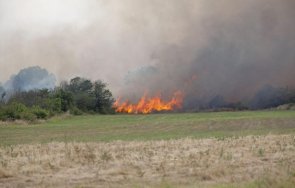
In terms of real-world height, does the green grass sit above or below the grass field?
above

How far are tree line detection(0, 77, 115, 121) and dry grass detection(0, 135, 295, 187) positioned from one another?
54.8 metres

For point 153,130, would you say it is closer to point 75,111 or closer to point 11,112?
point 11,112

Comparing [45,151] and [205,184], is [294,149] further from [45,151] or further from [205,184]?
[45,151]

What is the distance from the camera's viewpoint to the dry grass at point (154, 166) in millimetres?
18344

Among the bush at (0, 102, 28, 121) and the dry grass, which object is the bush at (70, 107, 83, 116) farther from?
the dry grass

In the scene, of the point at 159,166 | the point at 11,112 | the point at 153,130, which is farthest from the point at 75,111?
the point at 159,166

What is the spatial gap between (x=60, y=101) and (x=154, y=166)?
297 ft

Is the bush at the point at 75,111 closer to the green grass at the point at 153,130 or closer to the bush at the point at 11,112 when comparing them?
the bush at the point at 11,112

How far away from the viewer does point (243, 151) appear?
87.0 ft

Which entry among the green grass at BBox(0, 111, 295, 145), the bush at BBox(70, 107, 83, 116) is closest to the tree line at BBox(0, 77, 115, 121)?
the bush at BBox(70, 107, 83, 116)

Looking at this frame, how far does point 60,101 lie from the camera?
10981cm

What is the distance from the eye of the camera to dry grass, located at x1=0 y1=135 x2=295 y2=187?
18344mm

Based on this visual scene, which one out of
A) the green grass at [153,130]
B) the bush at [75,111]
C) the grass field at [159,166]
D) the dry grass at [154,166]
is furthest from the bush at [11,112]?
the dry grass at [154,166]

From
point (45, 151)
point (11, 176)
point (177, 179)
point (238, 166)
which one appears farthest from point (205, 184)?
point (45, 151)
